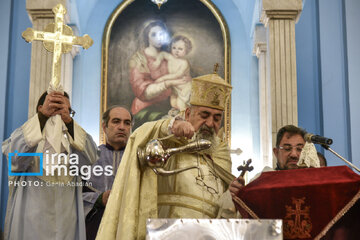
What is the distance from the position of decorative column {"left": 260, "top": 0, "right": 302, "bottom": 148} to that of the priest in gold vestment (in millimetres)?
2542

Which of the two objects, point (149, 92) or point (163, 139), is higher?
point (149, 92)

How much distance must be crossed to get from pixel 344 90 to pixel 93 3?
170 inches

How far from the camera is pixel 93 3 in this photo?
9867 mm

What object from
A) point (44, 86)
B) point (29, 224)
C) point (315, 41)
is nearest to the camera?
point (29, 224)

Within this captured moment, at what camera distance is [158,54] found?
9.74 metres

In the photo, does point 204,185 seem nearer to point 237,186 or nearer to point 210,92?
point 237,186

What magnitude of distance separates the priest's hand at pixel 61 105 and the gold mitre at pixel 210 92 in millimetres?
973

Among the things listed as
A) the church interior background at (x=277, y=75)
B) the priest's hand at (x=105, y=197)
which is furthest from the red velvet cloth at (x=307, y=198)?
the church interior background at (x=277, y=75)

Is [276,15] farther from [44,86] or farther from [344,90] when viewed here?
[44,86]

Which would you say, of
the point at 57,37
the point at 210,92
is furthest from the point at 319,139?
the point at 57,37

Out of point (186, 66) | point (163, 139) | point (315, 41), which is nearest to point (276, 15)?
point (315, 41)

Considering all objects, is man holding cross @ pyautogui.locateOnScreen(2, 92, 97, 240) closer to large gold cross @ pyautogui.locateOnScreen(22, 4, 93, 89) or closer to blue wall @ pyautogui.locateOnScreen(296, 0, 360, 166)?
large gold cross @ pyautogui.locateOnScreen(22, 4, 93, 89)

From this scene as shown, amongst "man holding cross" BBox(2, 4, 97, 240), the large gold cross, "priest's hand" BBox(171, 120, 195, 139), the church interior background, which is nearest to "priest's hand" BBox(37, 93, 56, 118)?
"man holding cross" BBox(2, 4, 97, 240)

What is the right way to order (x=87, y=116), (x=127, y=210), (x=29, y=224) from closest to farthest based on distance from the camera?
(x=127, y=210) → (x=29, y=224) → (x=87, y=116)
